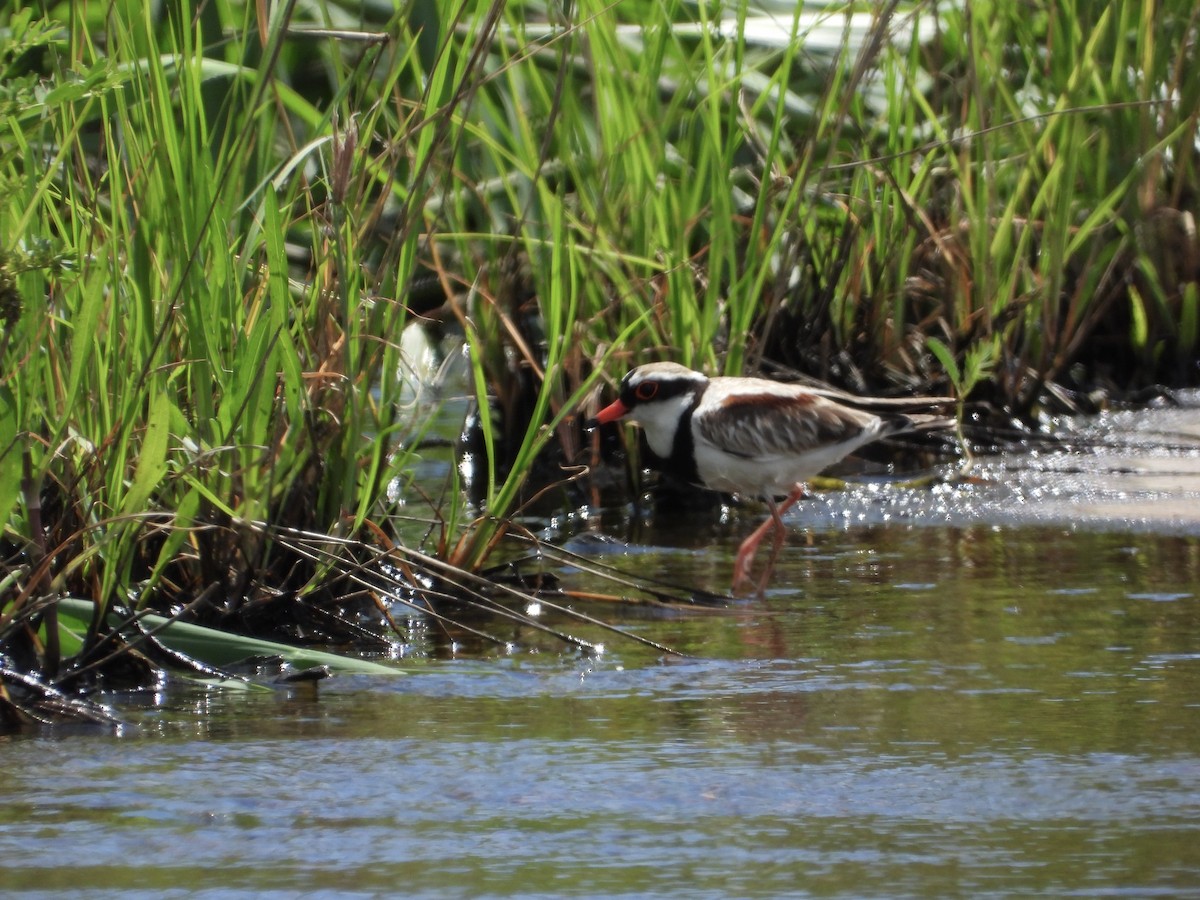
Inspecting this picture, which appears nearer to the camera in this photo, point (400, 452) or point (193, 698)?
point (193, 698)

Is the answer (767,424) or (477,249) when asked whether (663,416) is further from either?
(477,249)

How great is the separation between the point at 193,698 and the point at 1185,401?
4.82 meters

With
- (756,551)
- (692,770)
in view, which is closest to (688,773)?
(692,770)

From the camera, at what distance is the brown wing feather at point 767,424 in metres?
6.01

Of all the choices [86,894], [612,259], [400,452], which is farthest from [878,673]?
[612,259]

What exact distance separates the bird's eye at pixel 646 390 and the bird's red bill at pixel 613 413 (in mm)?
102

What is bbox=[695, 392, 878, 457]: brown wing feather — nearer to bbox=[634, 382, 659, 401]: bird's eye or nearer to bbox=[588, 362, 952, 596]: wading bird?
bbox=[588, 362, 952, 596]: wading bird

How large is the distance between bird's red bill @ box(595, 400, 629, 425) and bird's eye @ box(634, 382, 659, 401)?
10 centimetres

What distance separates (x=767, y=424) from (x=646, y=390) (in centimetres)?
39

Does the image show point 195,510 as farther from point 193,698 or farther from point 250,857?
point 250,857

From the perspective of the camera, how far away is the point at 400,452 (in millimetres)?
4727

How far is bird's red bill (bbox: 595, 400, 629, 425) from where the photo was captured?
20.2 feet

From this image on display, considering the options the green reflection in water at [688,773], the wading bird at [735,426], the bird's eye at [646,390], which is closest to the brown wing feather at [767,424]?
the wading bird at [735,426]

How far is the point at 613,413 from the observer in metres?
6.21
